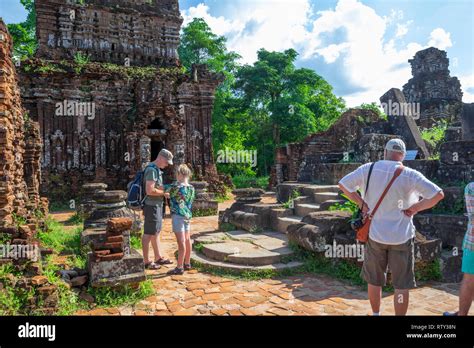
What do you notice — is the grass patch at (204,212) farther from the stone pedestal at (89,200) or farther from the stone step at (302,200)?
the stone step at (302,200)

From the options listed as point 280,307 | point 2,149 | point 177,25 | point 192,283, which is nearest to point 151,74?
point 177,25

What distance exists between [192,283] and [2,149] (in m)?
3.79

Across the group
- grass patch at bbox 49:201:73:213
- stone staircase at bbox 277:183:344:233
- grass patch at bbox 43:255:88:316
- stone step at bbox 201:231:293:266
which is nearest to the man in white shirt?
stone step at bbox 201:231:293:266

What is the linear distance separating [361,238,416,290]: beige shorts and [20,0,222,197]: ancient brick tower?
579 inches

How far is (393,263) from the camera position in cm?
382

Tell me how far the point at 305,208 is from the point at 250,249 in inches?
93.4

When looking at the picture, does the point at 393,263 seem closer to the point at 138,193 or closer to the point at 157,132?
the point at 138,193

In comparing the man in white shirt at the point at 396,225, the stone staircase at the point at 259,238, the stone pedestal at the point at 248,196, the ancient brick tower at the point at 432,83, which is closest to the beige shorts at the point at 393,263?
the man in white shirt at the point at 396,225

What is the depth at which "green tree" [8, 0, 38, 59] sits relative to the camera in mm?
24984

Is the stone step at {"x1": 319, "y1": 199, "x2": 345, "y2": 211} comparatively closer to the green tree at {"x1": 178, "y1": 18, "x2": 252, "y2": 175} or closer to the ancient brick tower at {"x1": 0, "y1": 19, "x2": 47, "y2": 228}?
the ancient brick tower at {"x1": 0, "y1": 19, "x2": 47, "y2": 228}

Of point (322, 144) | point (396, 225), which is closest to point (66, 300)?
point (396, 225)

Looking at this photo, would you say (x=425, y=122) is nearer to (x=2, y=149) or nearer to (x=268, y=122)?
(x=268, y=122)
